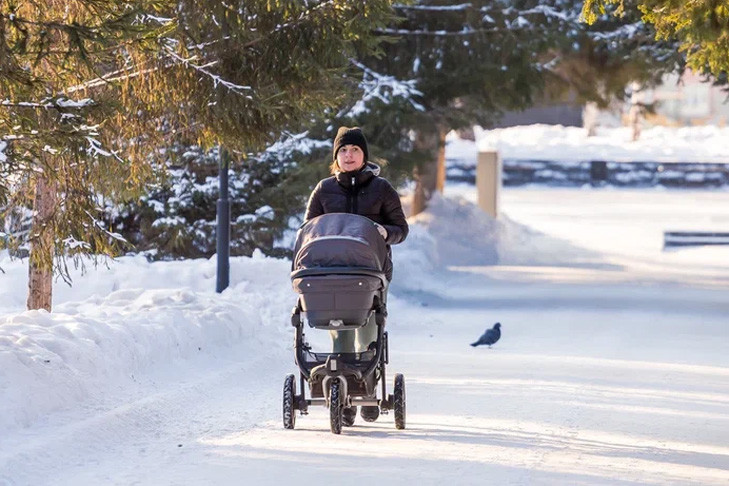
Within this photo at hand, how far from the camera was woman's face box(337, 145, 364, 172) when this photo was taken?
9586mm

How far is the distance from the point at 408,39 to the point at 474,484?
50.7ft

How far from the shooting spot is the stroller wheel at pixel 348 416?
9531 mm

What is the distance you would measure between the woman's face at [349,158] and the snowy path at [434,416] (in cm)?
174

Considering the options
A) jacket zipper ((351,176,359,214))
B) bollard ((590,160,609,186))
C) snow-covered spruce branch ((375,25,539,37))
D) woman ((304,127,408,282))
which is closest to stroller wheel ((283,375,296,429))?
woman ((304,127,408,282))

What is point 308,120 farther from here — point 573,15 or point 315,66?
point 573,15

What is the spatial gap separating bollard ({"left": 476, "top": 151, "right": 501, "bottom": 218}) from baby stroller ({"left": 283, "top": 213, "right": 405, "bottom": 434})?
2792 cm

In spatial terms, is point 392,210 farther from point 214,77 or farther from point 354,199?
point 214,77

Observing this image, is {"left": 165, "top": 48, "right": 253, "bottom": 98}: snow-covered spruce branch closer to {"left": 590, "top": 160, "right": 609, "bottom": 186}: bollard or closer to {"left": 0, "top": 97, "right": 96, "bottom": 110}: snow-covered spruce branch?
{"left": 0, "top": 97, "right": 96, "bottom": 110}: snow-covered spruce branch

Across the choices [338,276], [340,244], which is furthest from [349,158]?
[338,276]

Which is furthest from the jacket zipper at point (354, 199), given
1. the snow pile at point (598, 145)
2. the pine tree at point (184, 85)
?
the snow pile at point (598, 145)

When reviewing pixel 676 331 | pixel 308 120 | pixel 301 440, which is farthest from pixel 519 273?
pixel 301 440

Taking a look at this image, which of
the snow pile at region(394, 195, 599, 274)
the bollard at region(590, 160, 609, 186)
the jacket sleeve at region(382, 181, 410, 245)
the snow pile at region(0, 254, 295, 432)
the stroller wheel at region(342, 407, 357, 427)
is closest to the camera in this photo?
the snow pile at region(0, 254, 295, 432)

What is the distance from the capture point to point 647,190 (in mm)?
58344

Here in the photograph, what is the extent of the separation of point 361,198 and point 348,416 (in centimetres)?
145
